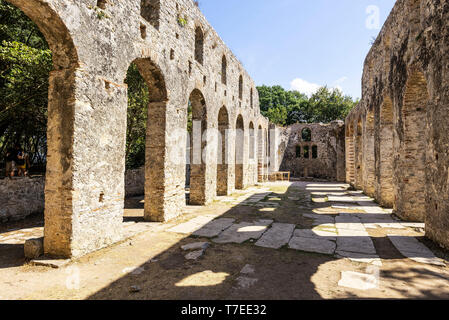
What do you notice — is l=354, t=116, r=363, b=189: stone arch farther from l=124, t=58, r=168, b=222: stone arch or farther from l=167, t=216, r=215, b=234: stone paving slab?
l=124, t=58, r=168, b=222: stone arch

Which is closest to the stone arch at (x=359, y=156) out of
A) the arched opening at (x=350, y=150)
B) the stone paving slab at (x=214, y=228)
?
the arched opening at (x=350, y=150)

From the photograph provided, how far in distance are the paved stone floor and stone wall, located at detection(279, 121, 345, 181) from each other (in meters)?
17.6

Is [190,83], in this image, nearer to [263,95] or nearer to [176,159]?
[176,159]

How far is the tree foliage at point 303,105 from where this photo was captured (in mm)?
36000

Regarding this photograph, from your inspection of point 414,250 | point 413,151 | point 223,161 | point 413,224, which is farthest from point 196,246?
Answer: point 223,161

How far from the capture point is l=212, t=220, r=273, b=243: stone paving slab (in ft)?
17.7

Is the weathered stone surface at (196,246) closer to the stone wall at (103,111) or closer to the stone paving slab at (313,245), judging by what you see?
the stone wall at (103,111)

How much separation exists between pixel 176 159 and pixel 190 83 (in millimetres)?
2736

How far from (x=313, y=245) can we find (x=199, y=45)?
26.4 feet

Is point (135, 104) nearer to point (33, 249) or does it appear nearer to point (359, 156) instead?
point (33, 249)

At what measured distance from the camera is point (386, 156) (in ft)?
30.4

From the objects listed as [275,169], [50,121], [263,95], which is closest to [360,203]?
[50,121]

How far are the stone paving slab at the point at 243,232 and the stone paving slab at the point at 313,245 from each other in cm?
83

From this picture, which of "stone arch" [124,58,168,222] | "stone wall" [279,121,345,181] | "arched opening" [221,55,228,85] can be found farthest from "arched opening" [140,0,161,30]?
"stone wall" [279,121,345,181]
